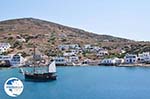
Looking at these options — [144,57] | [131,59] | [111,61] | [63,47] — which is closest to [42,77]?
[111,61]

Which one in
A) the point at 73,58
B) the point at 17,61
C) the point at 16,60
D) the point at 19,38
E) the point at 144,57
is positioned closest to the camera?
the point at 17,61

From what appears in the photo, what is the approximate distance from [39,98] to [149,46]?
2817 inches

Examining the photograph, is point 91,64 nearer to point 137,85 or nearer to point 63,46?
point 63,46

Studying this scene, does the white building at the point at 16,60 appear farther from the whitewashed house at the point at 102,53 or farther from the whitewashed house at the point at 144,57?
the whitewashed house at the point at 144,57

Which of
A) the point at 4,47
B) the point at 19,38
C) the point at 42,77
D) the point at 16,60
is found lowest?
the point at 42,77

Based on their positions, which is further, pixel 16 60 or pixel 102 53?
pixel 102 53

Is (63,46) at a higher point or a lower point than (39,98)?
higher

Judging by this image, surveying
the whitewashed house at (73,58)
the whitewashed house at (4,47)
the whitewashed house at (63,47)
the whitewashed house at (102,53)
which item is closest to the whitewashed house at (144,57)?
the whitewashed house at (102,53)

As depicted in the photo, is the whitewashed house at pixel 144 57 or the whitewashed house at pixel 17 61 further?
the whitewashed house at pixel 144 57

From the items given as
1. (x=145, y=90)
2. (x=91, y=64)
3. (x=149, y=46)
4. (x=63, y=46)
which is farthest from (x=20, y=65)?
(x=145, y=90)

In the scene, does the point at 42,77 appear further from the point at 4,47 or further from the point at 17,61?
the point at 4,47

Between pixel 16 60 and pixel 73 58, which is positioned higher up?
pixel 73 58

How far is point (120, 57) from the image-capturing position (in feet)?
325

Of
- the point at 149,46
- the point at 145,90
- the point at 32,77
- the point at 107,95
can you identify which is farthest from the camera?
the point at 149,46
